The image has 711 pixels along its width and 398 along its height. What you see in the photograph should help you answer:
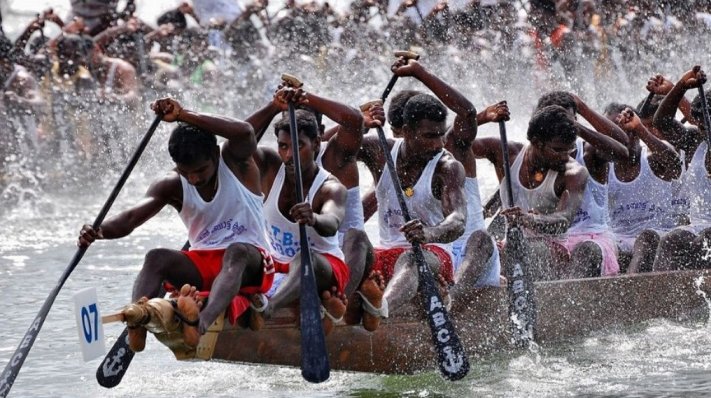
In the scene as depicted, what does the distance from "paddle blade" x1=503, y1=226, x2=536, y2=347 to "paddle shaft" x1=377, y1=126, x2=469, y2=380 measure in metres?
0.62

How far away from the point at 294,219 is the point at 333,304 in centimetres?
41

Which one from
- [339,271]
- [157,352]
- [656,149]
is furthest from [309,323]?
[656,149]

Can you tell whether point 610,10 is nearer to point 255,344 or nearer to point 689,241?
point 689,241

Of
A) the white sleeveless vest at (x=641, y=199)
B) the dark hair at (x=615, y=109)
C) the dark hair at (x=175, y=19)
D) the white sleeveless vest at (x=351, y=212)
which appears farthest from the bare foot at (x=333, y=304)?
the dark hair at (x=175, y=19)

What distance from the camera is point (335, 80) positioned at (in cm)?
1650

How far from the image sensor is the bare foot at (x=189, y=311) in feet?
18.2

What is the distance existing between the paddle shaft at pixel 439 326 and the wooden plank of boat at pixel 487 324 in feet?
0.49

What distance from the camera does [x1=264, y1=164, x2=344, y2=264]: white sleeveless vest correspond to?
6.43 meters

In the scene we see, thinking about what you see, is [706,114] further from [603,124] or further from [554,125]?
[554,125]

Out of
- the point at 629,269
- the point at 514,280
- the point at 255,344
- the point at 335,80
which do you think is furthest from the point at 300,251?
the point at 335,80

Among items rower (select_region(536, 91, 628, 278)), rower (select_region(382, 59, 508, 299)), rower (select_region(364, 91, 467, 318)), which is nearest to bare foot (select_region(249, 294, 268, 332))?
rower (select_region(364, 91, 467, 318))

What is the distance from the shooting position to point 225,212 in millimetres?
6109

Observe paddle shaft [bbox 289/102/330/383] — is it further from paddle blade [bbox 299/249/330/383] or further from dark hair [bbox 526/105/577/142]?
dark hair [bbox 526/105/577/142]

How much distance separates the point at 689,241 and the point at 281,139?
2805 mm
